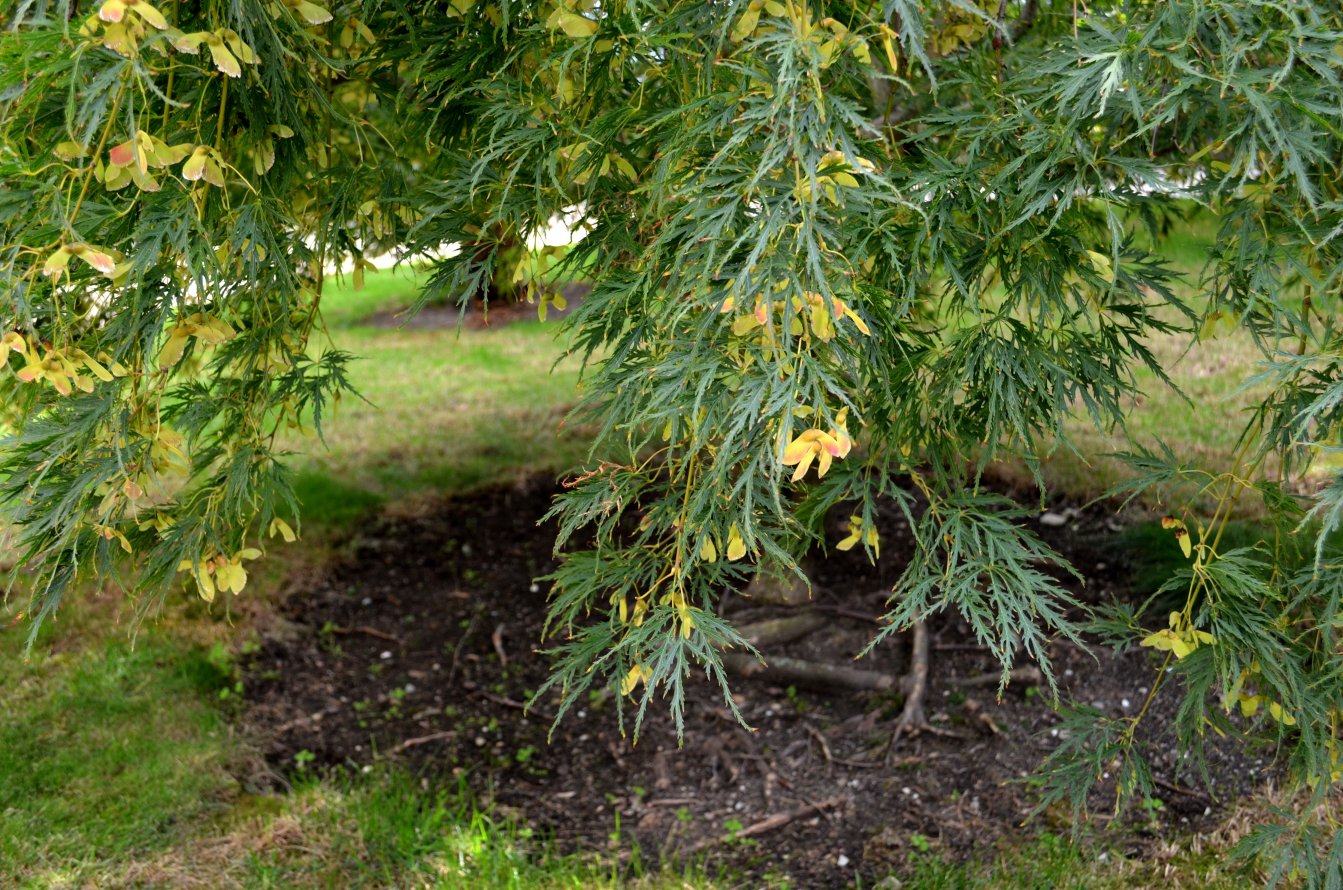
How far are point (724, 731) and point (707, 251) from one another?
8.30ft

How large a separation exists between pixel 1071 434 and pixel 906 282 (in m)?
3.71

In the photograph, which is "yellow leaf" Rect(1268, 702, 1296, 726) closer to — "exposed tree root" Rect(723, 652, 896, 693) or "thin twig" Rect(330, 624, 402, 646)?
"exposed tree root" Rect(723, 652, 896, 693)

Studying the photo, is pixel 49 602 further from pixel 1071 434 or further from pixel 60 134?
pixel 1071 434

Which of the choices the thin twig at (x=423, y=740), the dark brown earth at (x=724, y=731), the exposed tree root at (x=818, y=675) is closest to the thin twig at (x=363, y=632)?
the dark brown earth at (x=724, y=731)

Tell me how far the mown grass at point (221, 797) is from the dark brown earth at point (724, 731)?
0.16 metres

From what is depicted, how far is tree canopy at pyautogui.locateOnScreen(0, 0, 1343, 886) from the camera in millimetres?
1439

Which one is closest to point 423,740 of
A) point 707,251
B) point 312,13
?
point 312,13

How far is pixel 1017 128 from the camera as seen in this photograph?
175cm

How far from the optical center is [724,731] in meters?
3.67

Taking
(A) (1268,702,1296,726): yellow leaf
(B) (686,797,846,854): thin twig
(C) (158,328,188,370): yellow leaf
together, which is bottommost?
(B) (686,797,846,854): thin twig

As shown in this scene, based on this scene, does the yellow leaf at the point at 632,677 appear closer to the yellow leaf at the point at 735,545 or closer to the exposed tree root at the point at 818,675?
the yellow leaf at the point at 735,545

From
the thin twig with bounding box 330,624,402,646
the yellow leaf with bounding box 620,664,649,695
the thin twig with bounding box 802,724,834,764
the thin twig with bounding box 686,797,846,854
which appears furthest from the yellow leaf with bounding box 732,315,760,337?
the thin twig with bounding box 330,624,402,646

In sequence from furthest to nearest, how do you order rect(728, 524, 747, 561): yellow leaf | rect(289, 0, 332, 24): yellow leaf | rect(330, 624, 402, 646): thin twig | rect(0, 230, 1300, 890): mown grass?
rect(330, 624, 402, 646): thin twig
rect(0, 230, 1300, 890): mown grass
rect(289, 0, 332, 24): yellow leaf
rect(728, 524, 747, 561): yellow leaf

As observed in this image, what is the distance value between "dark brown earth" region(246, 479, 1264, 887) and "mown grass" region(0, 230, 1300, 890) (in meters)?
0.16
